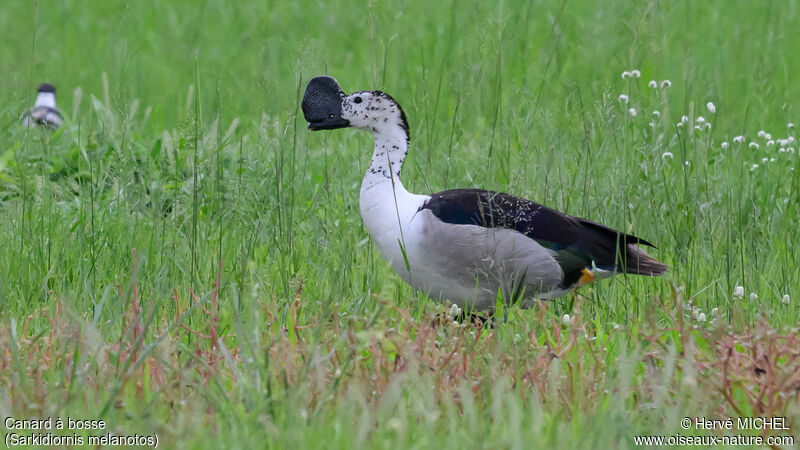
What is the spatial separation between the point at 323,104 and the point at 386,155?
0.35 meters

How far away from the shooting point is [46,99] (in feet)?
28.9

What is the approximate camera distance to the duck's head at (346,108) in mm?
4680

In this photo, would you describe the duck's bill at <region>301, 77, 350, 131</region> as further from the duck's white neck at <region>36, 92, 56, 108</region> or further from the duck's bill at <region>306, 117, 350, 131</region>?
the duck's white neck at <region>36, 92, 56, 108</region>

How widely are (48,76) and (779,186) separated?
6412 mm

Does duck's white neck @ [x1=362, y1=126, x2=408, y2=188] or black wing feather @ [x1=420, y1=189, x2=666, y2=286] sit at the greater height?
duck's white neck @ [x1=362, y1=126, x2=408, y2=188]

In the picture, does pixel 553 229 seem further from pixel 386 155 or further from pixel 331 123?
pixel 331 123

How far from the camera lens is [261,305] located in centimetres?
370

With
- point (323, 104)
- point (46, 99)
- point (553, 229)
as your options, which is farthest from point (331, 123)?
point (46, 99)

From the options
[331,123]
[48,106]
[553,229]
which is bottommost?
[553,229]

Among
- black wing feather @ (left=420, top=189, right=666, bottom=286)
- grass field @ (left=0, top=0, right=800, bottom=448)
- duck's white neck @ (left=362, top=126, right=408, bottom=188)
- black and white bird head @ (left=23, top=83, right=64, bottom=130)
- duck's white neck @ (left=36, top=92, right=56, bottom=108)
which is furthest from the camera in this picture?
duck's white neck @ (left=36, top=92, right=56, bottom=108)

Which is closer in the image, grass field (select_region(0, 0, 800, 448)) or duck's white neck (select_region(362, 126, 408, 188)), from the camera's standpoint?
grass field (select_region(0, 0, 800, 448))

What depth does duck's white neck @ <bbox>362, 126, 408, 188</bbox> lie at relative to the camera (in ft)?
15.2

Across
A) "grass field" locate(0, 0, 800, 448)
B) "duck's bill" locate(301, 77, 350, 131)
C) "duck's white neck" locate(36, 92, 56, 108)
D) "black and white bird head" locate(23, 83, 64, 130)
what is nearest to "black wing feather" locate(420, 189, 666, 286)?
"grass field" locate(0, 0, 800, 448)

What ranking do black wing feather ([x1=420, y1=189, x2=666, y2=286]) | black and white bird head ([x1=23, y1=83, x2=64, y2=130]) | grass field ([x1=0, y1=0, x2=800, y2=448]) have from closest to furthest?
grass field ([x1=0, y1=0, x2=800, y2=448])
black wing feather ([x1=420, y1=189, x2=666, y2=286])
black and white bird head ([x1=23, y1=83, x2=64, y2=130])
